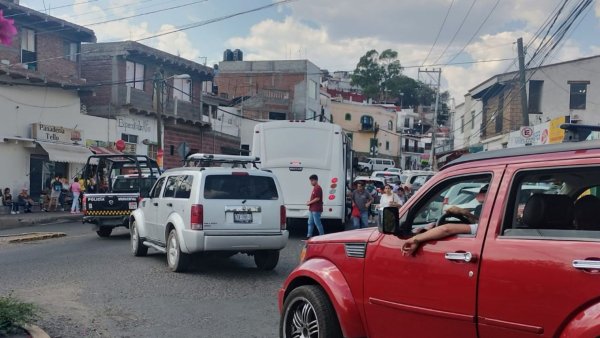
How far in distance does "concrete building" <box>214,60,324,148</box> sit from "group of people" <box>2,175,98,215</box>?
23.0m

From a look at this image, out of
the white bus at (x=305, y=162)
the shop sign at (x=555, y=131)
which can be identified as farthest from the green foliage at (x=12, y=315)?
the shop sign at (x=555, y=131)

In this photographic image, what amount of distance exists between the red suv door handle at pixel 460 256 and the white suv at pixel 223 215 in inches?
249

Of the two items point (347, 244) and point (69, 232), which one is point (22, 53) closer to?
point (69, 232)

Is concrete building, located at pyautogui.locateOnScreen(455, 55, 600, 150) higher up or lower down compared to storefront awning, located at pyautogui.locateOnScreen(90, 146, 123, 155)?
higher up

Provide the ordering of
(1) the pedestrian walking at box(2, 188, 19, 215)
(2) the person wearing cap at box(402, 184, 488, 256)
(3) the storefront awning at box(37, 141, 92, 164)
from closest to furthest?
1. (2) the person wearing cap at box(402, 184, 488, 256)
2. (1) the pedestrian walking at box(2, 188, 19, 215)
3. (3) the storefront awning at box(37, 141, 92, 164)

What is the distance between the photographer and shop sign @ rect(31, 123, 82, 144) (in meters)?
24.5

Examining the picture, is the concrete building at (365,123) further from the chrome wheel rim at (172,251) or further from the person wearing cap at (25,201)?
the chrome wheel rim at (172,251)

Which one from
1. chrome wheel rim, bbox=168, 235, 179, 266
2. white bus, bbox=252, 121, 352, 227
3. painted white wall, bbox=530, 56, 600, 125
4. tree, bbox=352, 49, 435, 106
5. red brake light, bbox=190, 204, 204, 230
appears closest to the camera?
red brake light, bbox=190, 204, 204, 230

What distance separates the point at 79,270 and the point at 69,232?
7917 millimetres

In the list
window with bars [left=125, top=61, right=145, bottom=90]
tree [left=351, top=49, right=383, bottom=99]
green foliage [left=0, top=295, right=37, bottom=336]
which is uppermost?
tree [left=351, top=49, right=383, bottom=99]

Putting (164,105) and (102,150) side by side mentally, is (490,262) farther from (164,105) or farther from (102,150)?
(164,105)

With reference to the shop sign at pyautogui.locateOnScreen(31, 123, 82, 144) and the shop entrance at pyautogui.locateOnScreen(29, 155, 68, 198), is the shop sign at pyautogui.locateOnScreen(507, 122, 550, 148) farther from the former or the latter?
the shop entrance at pyautogui.locateOnScreen(29, 155, 68, 198)

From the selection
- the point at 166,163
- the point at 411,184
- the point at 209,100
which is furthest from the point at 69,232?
the point at 209,100

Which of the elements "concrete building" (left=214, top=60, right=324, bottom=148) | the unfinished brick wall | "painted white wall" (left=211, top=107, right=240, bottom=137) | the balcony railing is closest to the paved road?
the balcony railing
